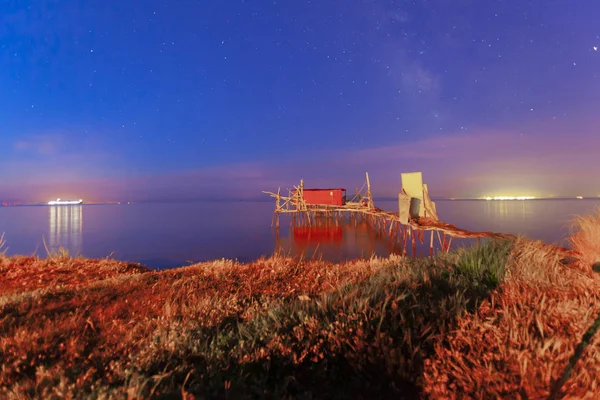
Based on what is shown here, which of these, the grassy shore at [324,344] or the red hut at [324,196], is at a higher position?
the red hut at [324,196]

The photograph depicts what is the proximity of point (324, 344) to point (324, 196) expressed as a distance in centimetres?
4410

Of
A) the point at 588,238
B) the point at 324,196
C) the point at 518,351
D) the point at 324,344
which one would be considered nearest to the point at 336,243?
the point at 324,196

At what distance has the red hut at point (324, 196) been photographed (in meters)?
46.2

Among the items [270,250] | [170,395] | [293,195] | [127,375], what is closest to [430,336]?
[170,395]

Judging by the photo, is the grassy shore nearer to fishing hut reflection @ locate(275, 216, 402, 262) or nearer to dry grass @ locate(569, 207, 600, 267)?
dry grass @ locate(569, 207, 600, 267)

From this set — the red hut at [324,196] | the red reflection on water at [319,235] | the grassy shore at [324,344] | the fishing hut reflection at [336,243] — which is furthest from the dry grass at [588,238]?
the red hut at [324,196]

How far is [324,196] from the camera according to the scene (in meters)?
46.6

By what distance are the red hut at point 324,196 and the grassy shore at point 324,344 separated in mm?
41671

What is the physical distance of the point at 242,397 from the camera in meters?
1.97

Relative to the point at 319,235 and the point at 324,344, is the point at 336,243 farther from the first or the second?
the point at 324,344

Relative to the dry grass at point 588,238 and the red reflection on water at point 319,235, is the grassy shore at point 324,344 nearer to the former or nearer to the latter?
the dry grass at point 588,238

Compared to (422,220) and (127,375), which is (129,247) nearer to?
(422,220)

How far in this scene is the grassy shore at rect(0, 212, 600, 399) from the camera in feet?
7.05

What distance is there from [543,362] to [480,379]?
575mm
